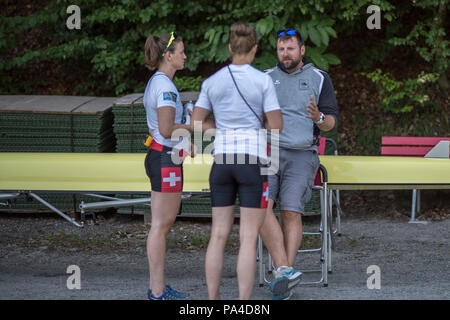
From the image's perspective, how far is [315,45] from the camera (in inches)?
376

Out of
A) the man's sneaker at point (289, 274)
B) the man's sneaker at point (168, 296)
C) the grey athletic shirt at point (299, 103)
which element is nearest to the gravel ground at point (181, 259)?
the man's sneaker at point (289, 274)

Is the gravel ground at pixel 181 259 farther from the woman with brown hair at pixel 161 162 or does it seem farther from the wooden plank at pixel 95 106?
the wooden plank at pixel 95 106

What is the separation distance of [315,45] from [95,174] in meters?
4.47

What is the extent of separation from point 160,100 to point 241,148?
0.77 m

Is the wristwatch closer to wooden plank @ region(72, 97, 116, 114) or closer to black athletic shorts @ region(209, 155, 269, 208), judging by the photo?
black athletic shorts @ region(209, 155, 269, 208)

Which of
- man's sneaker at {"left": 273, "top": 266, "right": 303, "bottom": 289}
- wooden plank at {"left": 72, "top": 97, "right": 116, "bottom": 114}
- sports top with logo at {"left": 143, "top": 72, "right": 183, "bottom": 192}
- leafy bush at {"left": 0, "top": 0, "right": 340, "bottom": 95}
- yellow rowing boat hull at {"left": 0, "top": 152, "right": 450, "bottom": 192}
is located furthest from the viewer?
leafy bush at {"left": 0, "top": 0, "right": 340, "bottom": 95}

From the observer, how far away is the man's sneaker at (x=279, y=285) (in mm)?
4941

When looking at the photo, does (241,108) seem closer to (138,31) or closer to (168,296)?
(168,296)

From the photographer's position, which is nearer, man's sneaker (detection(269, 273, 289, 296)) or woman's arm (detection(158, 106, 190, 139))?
woman's arm (detection(158, 106, 190, 139))

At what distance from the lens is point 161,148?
4824 mm

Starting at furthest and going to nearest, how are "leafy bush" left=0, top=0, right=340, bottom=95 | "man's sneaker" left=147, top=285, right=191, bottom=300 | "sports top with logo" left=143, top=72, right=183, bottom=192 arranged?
"leafy bush" left=0, top=0, right=340, bottom=95
"man's sneaker" left=147, top=285, right=191, bottom=300
"sports top with logo" left=143, top=72, right=183, bottom=192

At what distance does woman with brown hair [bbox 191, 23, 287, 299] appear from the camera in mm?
4285

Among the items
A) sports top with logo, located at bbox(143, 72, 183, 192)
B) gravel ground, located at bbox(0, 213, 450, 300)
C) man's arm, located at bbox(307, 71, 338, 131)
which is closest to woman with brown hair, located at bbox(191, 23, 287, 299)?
sports top with logo, located at bbox(143, 72, 183, 192)

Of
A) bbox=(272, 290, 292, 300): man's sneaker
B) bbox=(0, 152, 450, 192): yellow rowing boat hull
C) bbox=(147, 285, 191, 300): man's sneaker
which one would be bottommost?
bbox=(272, 290, 292, 300): man's sneaker
